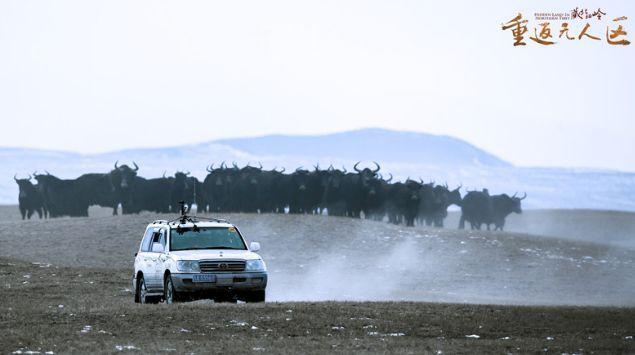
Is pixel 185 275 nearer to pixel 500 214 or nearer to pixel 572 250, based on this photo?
pixel 572 250

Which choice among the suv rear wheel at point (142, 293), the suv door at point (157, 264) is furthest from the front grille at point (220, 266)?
the suv rear wheel at point (142, 293)

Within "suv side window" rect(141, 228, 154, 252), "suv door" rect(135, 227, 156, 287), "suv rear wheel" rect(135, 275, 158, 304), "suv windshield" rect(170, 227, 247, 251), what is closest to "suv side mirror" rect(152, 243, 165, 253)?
"suv windshield" rect(170, 227, 247, 251)

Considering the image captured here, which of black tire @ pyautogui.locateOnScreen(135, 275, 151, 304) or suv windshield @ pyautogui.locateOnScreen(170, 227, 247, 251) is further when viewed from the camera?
black tire @ pyautogui.locateOnScreen(135, 275, 151, 304)

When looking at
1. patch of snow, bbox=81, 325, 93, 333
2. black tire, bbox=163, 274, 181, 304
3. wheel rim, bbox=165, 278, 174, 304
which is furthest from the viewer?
wheel rim, bbox=165, 278, 174, 304

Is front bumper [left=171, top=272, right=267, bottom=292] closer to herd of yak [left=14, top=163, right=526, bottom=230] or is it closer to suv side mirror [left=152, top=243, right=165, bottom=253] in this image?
suv side mirror [left=152, top=243, right=165, bottom=253]

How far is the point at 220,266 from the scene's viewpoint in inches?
892

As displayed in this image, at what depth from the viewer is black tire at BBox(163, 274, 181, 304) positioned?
74.6 ft

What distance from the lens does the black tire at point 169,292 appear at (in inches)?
895

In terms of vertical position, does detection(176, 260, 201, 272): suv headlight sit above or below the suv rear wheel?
above

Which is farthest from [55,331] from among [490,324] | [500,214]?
[500,214]

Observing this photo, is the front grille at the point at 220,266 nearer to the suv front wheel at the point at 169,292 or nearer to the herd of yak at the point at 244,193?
the suv front wheel at the point at 169,292

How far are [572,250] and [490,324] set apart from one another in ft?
81.7

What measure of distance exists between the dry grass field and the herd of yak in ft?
16.1

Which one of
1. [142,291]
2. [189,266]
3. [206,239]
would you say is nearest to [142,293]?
[142,291]
